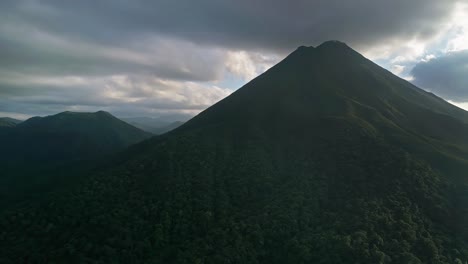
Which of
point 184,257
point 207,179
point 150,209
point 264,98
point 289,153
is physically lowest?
point 184,257

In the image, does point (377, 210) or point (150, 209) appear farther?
point (150, 209)

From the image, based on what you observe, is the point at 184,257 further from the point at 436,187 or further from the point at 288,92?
the point at 288,92

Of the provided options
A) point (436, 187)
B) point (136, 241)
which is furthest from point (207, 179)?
point (436, 187)

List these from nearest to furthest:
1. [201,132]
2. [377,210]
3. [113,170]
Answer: [377,210]
[113,170]
[201,132]

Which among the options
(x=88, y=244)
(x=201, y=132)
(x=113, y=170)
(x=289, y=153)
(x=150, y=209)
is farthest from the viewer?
(x=201, y=132)

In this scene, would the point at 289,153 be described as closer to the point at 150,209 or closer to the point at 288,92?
the point at 150,209

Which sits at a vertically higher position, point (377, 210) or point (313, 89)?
point (313, 89)

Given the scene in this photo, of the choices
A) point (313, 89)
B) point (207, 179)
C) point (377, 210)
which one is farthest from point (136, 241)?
point (313, 89)
